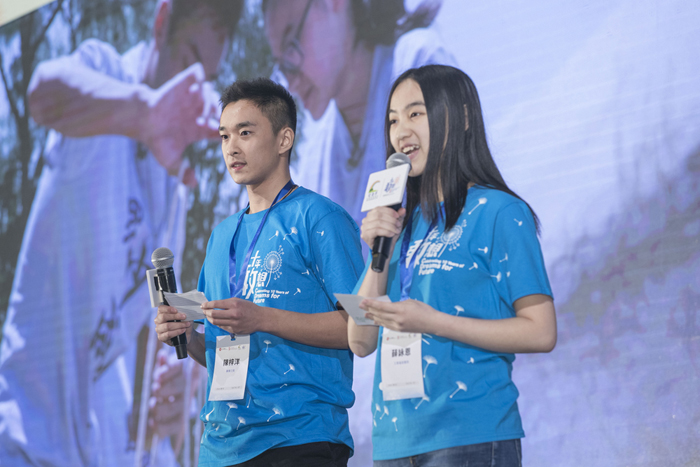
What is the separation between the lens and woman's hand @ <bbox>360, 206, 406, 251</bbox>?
133cm

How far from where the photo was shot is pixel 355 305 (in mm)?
1333

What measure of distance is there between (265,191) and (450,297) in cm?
88

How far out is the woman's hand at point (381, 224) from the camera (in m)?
1.33

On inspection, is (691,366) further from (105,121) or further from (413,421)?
(105,121)

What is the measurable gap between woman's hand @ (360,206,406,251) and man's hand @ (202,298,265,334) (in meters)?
0.46

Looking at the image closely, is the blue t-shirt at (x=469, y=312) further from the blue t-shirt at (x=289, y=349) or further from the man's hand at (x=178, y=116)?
the man's hand at (x=178, y=116)

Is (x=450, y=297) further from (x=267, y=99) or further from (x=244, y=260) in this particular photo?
(x=267, y=99)

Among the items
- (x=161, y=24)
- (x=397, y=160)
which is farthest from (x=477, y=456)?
(x=161, y=24)

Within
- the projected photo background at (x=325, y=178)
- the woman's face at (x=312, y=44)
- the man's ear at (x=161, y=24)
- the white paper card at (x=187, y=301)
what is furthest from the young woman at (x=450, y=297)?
the man's ear at (x=161, y=24)

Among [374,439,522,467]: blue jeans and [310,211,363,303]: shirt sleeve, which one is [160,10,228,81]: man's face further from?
[374,439,522,467]: blue jeans

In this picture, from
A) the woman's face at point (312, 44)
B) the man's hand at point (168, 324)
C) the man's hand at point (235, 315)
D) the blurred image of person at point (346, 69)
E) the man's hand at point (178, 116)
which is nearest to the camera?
the man's hand at point (235, 315)

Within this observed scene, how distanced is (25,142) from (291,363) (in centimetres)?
339

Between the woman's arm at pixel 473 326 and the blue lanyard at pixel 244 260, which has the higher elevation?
the blue lanyard at pixel 244 260

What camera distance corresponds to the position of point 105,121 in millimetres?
4141
